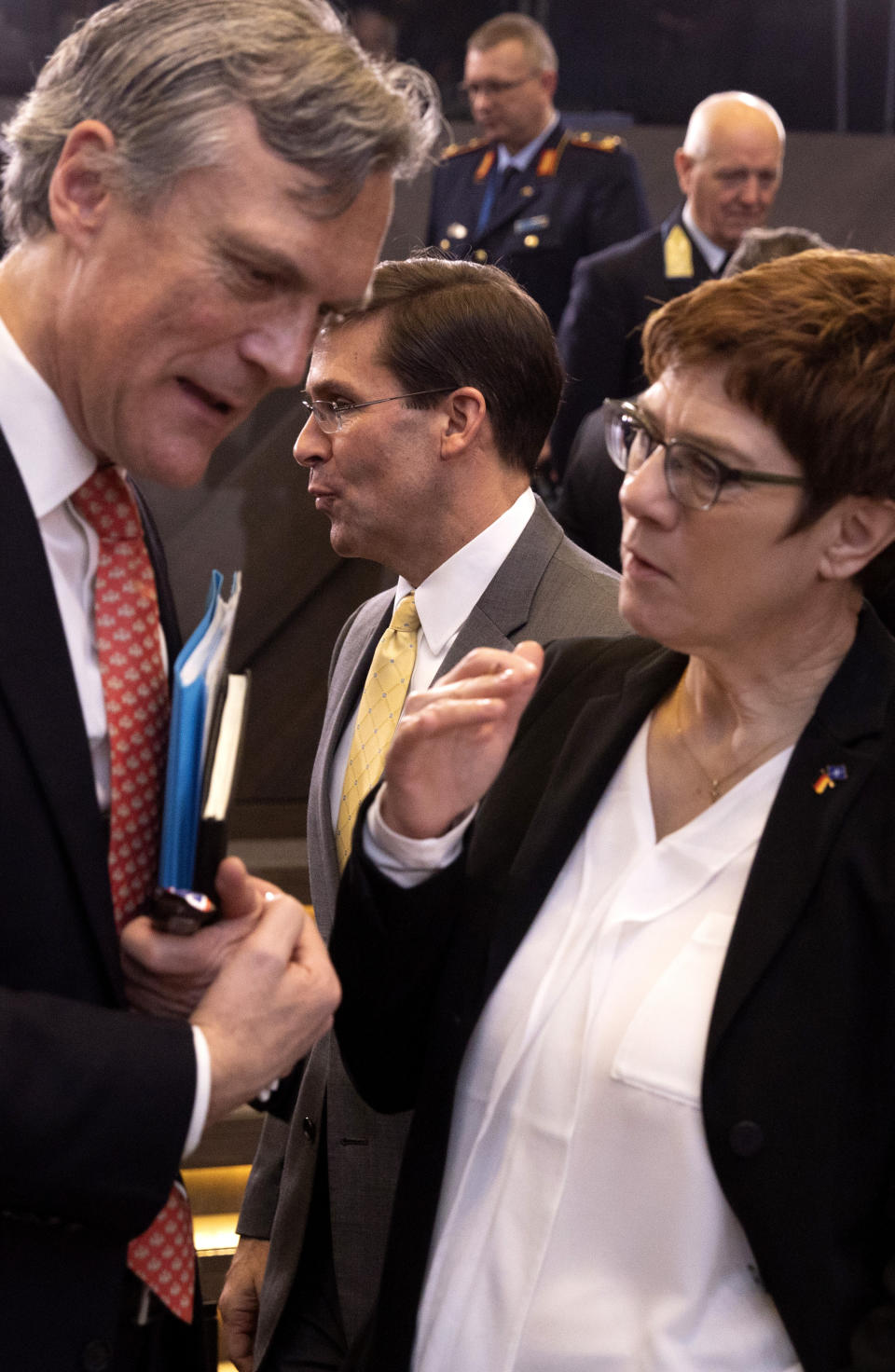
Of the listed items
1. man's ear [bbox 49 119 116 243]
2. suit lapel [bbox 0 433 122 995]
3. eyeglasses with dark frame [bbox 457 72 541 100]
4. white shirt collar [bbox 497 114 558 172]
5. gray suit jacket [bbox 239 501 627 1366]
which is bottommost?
gray suit jacket [bbox 239 501 627 1366]

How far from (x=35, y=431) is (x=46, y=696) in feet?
0.79

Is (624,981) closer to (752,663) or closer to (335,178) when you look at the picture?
(752,663)

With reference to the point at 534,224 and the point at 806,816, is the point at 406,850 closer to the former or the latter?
the point at 806,816

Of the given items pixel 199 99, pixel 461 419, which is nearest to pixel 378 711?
pixel 461 419

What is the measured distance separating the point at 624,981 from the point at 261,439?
3741 millimetres

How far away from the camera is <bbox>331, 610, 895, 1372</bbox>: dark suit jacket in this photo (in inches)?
54.1

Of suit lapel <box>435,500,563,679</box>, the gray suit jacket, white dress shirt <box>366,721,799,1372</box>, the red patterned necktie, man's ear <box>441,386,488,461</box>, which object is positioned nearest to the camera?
the red patterned necktie

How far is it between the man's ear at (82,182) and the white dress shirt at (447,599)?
3.45 ft

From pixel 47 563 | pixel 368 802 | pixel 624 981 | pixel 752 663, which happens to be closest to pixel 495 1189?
pixel 624 981

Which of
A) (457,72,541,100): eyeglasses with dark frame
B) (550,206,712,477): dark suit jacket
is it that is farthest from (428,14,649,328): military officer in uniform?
(550,206,712,477): dark suit jacket

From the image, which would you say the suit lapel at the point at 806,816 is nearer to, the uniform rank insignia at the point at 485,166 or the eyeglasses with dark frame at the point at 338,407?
the eyeglasses with dark frame at the point at 338,407

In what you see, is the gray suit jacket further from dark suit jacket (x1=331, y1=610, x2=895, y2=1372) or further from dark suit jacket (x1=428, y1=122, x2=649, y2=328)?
dark suit jacket (x1=428, y1=122, x2=649, y2=328)

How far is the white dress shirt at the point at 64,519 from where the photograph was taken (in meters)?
1.25

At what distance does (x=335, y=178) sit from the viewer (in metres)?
1.29
